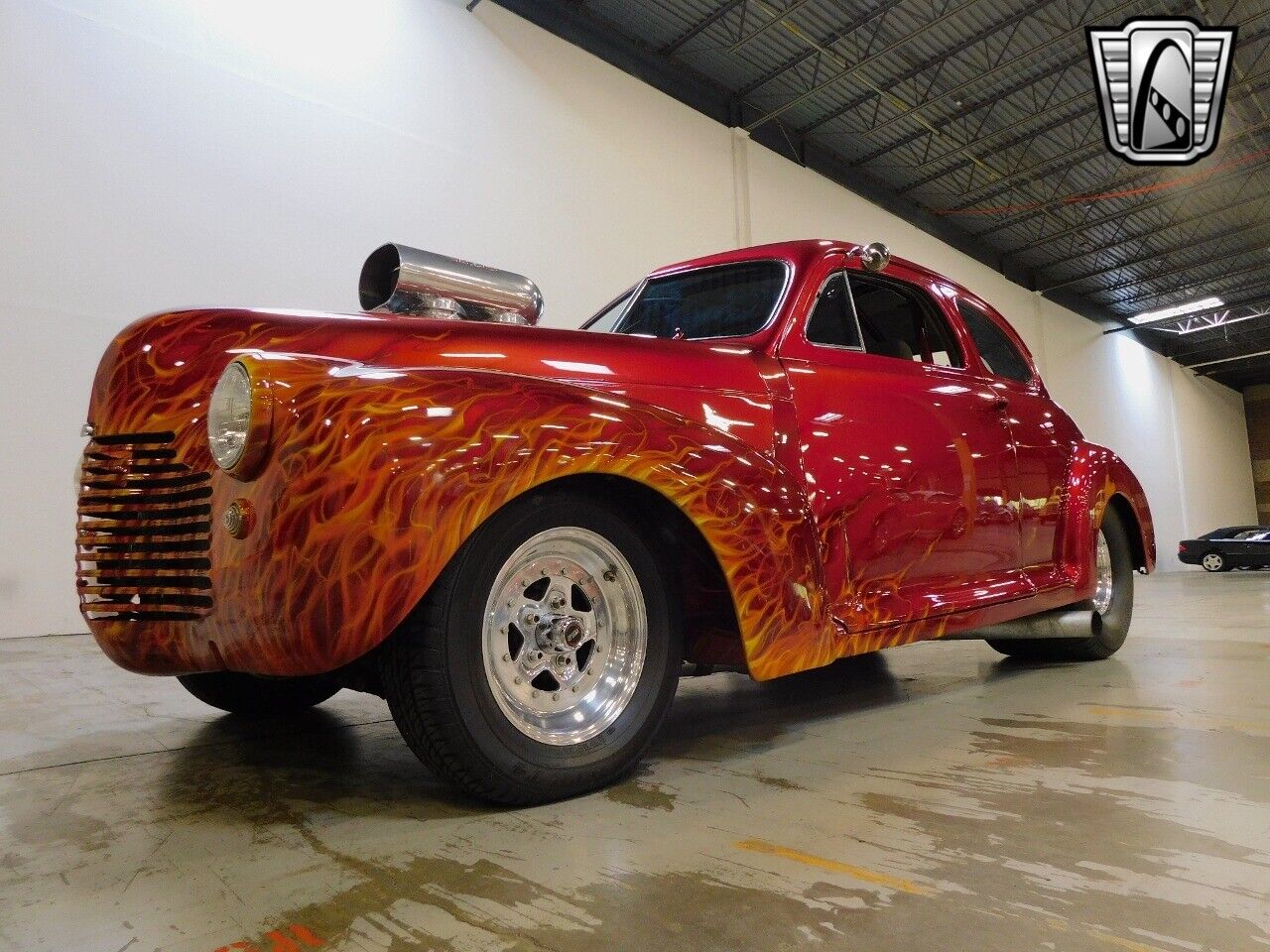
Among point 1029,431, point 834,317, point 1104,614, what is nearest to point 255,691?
point 834,317

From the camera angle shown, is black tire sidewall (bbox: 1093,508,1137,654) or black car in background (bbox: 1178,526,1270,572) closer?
black tire sidewall (bbox: 1093,508,1137,654)

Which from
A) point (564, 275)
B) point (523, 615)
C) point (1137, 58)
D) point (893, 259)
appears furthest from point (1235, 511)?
point (523, 615)

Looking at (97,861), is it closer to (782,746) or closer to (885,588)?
(782,746)

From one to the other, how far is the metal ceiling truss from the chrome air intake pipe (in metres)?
7.48

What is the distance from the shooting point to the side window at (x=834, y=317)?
2.67m

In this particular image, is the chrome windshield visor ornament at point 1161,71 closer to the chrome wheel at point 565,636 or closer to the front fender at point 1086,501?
the front fender at point 1086,501

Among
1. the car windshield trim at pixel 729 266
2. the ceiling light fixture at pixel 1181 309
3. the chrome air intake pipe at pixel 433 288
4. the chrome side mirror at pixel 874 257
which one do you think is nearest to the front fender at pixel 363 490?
the car windshield trim at pixel 729 266

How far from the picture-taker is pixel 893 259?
3082 mm

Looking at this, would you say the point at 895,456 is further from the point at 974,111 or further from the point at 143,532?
the point at 974,111

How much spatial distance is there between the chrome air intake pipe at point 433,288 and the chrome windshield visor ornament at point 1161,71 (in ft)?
30.0

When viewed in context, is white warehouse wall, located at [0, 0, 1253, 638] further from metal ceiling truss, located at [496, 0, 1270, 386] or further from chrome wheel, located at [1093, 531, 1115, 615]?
chrome wheel, located at [1093, 531, 1115, 615]

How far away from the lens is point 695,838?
1554mm

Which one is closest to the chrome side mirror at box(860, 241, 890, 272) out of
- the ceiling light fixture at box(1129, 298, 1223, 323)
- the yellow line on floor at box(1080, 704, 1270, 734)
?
the yellow line on floor at box(1080, 704, 1270, 734)

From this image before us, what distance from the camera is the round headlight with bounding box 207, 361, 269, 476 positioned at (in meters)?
1.58
